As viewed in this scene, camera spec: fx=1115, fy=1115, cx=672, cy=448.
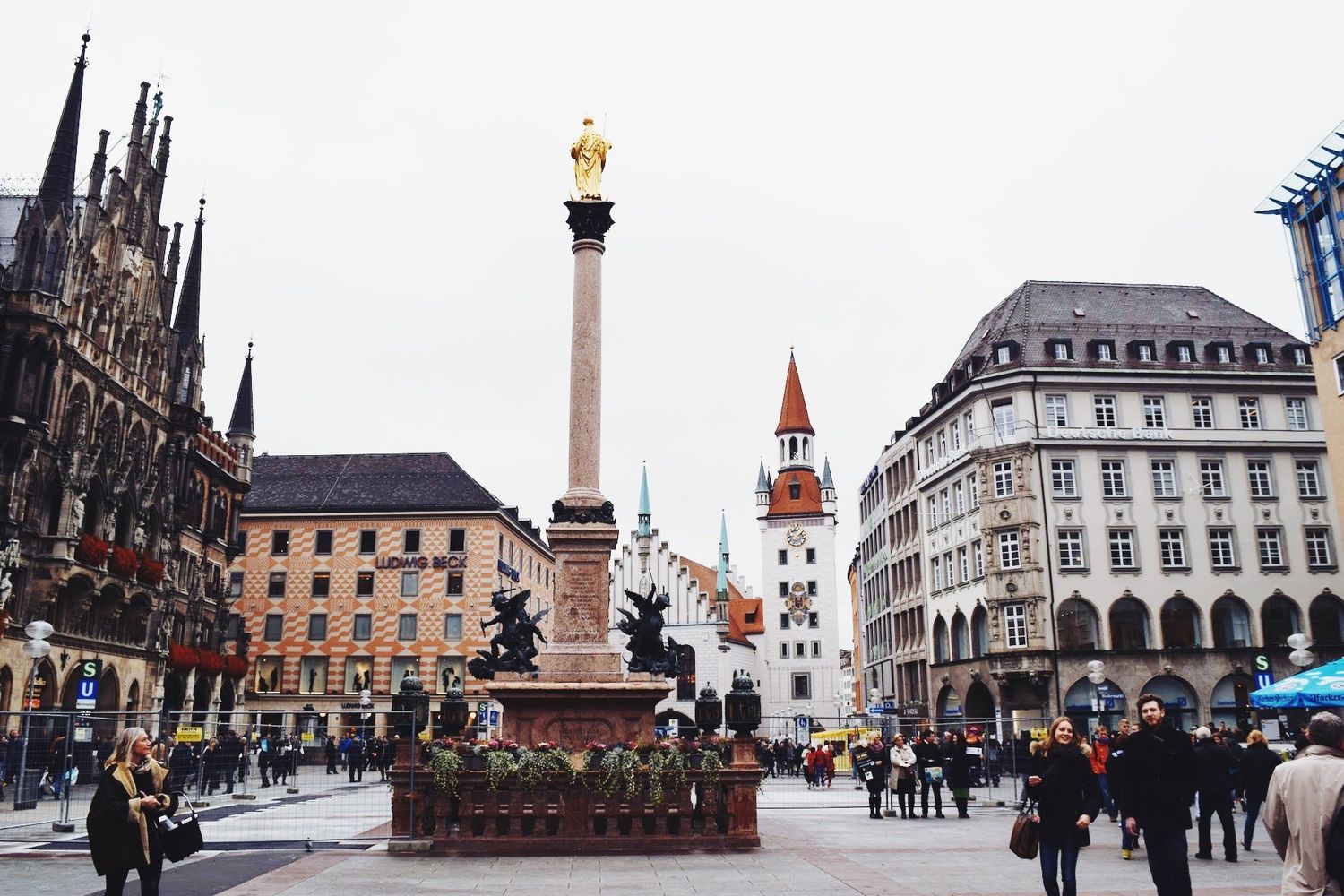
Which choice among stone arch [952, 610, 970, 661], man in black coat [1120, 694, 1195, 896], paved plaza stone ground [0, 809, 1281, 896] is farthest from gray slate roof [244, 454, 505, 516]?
man in black coat [1120, 694, 1195, 896]

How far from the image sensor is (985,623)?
161 feet

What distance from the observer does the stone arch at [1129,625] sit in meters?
46.6

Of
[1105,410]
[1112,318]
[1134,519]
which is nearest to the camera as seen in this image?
[1134,519]

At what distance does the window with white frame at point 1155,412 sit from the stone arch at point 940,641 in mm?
13153

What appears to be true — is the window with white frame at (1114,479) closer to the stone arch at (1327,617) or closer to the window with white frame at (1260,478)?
the window with white frame at (1260,478)

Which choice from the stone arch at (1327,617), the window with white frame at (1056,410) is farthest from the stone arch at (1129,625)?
the window with white frame at (1056,410)

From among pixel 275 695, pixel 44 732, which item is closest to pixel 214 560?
pixel 275 695

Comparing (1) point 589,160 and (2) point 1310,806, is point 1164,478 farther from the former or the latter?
(2) point 1310,806

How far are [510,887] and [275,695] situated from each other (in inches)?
2131

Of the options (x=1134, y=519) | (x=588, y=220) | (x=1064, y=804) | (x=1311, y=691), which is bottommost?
(x=1064, y=804)

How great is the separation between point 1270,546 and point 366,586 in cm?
4548

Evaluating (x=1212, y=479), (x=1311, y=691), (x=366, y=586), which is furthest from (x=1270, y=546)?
(x=366, y=586)

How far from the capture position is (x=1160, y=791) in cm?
888

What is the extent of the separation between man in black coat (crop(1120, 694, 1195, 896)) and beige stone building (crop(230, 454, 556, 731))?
175 ft
